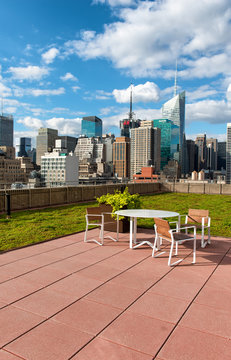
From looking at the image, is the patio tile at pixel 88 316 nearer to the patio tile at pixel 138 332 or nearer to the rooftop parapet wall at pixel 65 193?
the patio tile at pixel 138 332

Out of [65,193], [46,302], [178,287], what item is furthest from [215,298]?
[65,193]

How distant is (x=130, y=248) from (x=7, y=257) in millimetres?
2766

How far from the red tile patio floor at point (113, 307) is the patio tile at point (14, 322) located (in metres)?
0.01

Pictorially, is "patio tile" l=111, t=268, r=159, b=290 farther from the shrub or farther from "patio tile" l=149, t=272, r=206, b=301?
the shrub

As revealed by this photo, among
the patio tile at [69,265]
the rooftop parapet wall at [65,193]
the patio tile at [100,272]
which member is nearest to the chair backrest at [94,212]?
the rooftop parapet wall at [65,193]

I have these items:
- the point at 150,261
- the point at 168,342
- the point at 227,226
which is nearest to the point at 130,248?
the point at 150,261

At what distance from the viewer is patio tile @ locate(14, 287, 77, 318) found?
3.82 metres

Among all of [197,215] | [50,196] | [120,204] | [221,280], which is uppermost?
[120,204]

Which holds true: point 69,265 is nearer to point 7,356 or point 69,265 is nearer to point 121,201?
point 7,356

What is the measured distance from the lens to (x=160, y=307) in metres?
3.95

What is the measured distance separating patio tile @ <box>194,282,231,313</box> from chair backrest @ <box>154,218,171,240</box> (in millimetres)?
1414

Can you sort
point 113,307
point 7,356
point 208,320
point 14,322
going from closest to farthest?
point 7,356 → point 14,322 → point 208,320 → point 113,307

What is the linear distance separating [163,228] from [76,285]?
2.19 m

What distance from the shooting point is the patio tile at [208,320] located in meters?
3.42
